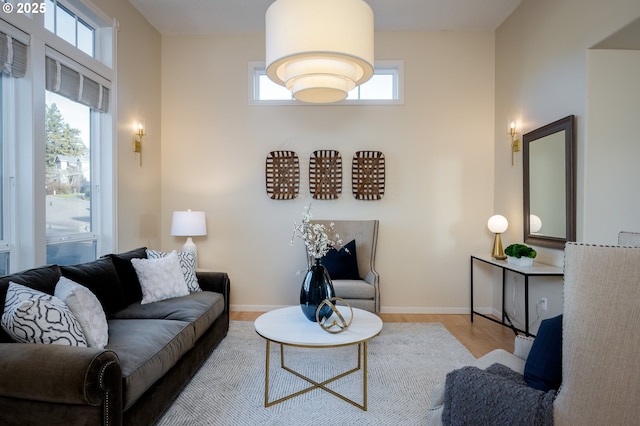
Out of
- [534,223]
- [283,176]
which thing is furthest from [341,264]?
[534,223]

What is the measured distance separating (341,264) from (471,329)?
1.49 m

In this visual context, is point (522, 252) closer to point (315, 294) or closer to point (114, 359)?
point (315, 294)

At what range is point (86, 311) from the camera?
1.96 metres

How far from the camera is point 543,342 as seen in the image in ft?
4.64

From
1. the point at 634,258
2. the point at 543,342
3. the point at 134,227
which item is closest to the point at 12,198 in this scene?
the point at 134,227

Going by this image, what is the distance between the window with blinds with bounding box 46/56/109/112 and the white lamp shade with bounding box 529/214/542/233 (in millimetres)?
4127

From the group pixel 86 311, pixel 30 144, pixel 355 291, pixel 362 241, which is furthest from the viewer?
pixel 362 241

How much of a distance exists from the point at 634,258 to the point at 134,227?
3.99m

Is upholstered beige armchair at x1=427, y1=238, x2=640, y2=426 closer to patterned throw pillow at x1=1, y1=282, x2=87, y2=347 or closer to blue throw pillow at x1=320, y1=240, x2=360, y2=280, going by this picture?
patterned throw pillow at x1=1, y1=282, x2=87, y2=347

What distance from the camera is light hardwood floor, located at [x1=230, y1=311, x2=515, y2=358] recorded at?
11.0 feet

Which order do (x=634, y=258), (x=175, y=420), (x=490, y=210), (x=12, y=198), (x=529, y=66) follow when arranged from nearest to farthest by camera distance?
(x=634, y=258) < (x=175, y=420) < (x=12, y=198) < (x=529, y=66) < (x=490, y=210)

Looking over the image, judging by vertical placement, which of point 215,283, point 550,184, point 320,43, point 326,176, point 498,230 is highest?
point 320,43

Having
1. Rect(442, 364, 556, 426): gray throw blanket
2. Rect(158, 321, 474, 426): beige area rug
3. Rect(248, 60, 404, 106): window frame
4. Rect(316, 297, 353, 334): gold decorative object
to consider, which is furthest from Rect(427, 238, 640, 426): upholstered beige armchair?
Rect(248, 60, 404, 106): window frame

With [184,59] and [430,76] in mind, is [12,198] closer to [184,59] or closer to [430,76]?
[184,59]
